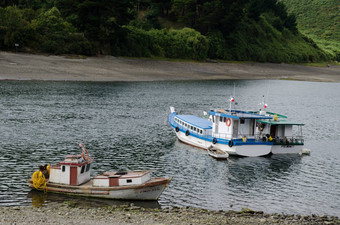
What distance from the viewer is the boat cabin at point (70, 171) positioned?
34875 millimetres

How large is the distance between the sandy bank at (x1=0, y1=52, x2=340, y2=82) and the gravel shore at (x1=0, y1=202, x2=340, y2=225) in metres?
76.2

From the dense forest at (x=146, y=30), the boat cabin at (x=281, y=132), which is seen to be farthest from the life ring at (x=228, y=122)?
the dense forest at (x=146, y=30)

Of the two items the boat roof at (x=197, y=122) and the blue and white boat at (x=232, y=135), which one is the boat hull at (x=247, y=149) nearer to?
the blue and white boat at (x=232, y=135)

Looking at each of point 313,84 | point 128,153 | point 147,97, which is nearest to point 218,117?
point 128,153

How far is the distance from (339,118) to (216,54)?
80801 mm

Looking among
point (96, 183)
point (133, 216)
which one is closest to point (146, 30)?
point (96, 183)

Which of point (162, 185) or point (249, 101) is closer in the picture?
point (162, 185)

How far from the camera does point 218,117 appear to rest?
54188mm

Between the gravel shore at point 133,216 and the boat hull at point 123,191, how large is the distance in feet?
5.05

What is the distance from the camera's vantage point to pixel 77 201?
33.5 m

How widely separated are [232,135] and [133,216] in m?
26.3

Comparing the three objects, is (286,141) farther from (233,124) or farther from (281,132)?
(233,124)

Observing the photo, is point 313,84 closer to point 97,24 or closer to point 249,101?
point 249,101

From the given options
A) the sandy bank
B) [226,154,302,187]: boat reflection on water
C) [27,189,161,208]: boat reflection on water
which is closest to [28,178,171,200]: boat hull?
[27,189,161,208]: boat reflection on water
